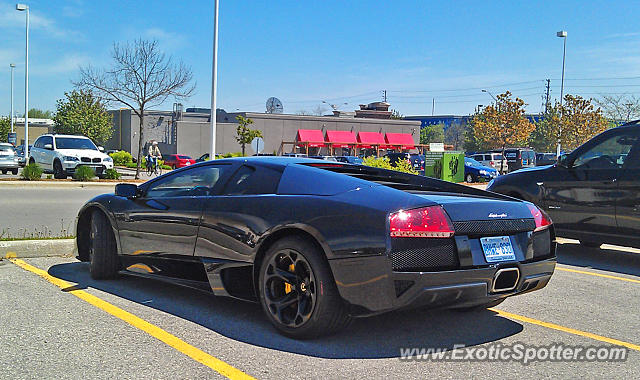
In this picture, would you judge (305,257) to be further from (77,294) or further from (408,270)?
(77,294)

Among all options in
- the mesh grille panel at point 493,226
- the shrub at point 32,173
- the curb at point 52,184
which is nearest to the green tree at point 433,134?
the curb at point 52,184

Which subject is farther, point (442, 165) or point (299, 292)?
point (442, 165)

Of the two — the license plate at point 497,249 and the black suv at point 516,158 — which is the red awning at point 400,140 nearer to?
the black suv at point 516,158

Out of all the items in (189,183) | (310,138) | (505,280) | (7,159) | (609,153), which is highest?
(310,138)

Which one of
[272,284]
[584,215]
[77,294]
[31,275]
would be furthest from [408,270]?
[584,215]

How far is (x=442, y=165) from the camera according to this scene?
31.1 m

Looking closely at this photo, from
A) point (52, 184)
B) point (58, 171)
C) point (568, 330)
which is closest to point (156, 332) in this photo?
point (568, 330)

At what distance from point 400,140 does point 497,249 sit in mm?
65589

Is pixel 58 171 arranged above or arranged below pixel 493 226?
below

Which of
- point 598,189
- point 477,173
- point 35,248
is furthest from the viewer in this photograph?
point 477,173

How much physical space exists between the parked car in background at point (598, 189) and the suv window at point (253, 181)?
511cm

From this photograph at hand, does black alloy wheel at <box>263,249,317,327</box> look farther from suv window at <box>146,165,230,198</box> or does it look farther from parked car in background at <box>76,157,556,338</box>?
suv window at <box>146,165,230,198</box>

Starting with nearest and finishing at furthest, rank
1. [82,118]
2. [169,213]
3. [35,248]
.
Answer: [169,213] → [35,248] → [82,118]

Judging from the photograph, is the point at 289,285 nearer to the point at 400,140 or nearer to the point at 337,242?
the point at 337,242
